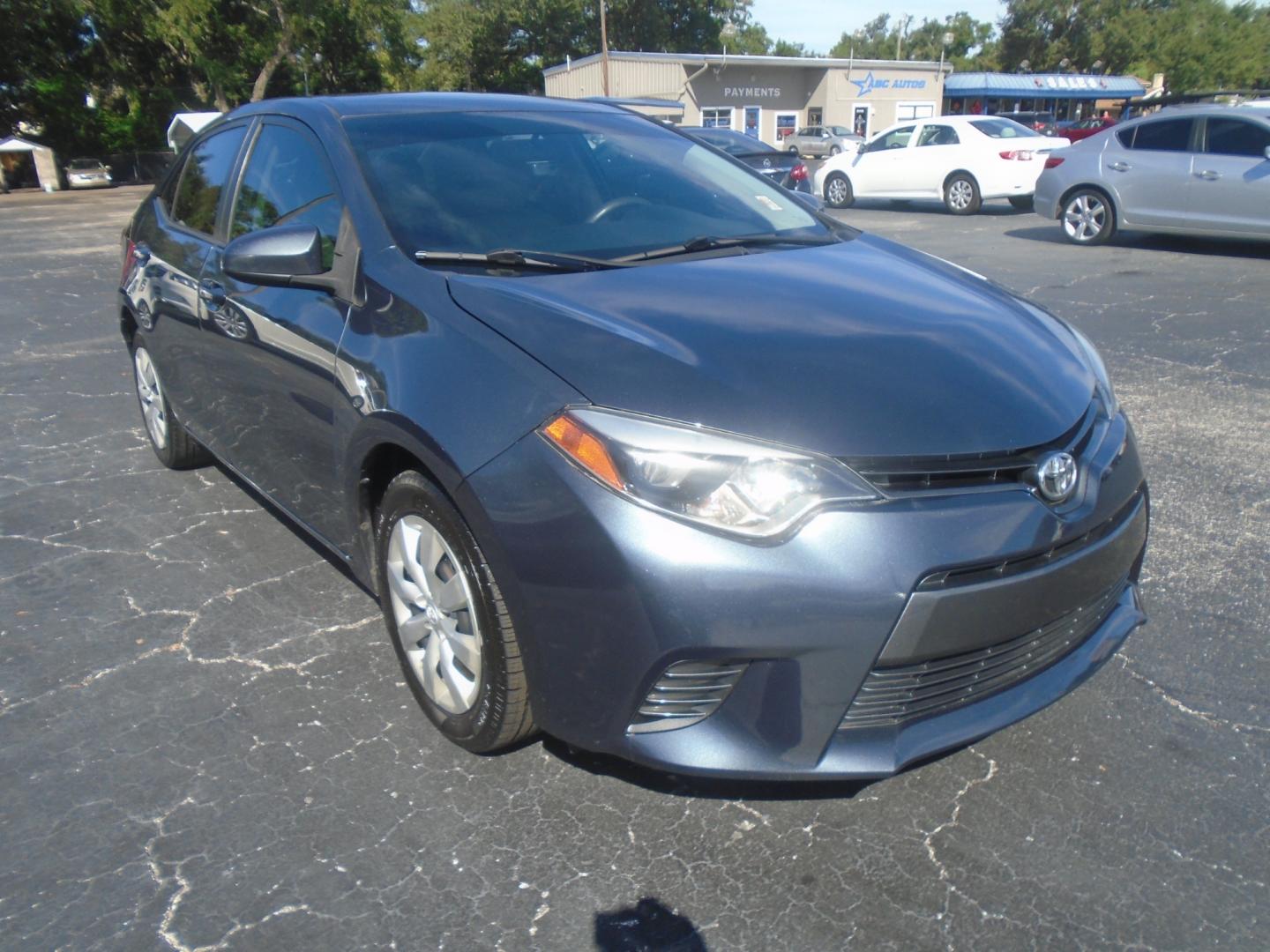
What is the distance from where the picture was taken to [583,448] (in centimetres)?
209

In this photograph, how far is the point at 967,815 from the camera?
241cm

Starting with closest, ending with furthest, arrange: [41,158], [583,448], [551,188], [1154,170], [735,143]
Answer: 1. [583,448]
2. [551,188]
3. [1154,170]
4. [735,143]
5. [41,158]

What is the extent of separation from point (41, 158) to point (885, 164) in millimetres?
27605

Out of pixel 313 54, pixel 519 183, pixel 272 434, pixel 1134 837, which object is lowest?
pixel 1134 837

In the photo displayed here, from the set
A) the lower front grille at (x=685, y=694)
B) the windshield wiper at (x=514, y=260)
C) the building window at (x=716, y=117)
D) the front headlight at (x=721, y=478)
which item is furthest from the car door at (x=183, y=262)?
the building window at (x=716, y=117)

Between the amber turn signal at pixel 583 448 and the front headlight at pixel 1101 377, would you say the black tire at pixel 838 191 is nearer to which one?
the front headlight at pixel 1101 377

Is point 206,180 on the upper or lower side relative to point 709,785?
upper

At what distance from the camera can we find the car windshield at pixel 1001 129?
15430 millimetres

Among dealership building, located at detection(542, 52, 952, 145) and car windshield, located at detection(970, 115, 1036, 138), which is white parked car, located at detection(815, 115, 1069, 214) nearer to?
car windshield, located at detection(970, 115, 1036, 138)

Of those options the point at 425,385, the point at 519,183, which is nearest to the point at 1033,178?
the point at 519,183

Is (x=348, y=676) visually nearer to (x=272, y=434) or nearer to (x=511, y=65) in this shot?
(x=272, y=434)

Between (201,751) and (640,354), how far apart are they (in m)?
1.65

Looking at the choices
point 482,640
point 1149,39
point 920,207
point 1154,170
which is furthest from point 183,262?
point 1149,39

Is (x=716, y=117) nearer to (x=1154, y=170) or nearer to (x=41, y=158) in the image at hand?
(x=41, y=158)
